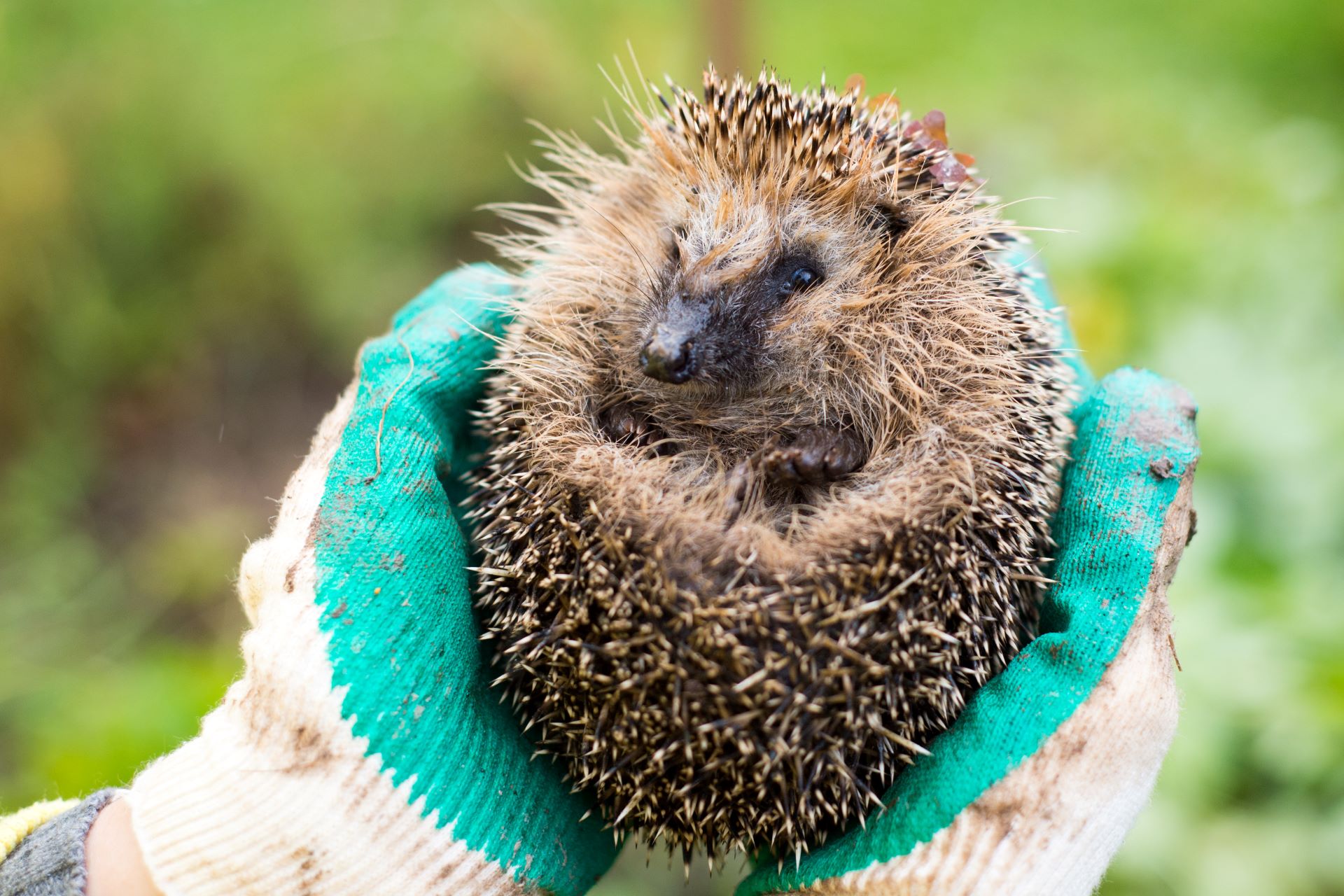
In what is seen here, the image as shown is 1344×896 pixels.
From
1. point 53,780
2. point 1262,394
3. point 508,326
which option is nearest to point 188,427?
point 53,780

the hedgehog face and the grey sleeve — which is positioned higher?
the hedgehog face

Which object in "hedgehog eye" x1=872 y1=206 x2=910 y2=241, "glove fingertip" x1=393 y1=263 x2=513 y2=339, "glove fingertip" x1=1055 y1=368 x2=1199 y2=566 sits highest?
"glove fingertip" x1=393 y1=263 x2=513 y2=339

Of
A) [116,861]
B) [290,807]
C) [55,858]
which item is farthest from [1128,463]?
[55,858]

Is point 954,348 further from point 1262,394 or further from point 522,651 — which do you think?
point 1262,394

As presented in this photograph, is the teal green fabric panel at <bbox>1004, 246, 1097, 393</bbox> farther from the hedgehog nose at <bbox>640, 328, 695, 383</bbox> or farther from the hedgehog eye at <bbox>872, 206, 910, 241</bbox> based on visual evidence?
the hedgehog nose at <bbox>640, 328, 695, 383</bbox>

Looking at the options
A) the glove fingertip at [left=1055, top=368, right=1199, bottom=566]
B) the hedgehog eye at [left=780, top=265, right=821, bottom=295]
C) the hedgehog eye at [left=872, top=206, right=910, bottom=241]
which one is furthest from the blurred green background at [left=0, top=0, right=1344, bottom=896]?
the hedgehog eye at [left=780, top=265, right=821, bottom=295]

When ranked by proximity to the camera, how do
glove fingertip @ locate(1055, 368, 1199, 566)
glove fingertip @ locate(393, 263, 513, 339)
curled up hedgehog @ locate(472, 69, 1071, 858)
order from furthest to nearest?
glove fingertip @ locate(393, 263, 513, 339), glove fingertip @ locate(1055, 368, 1199, 566), curled up hedgehog @ locate(472, 69, 1071, 858)

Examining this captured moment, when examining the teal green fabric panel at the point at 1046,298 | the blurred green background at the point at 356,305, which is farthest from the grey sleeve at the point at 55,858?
the teal green fabric panel at the point at 1046,298
